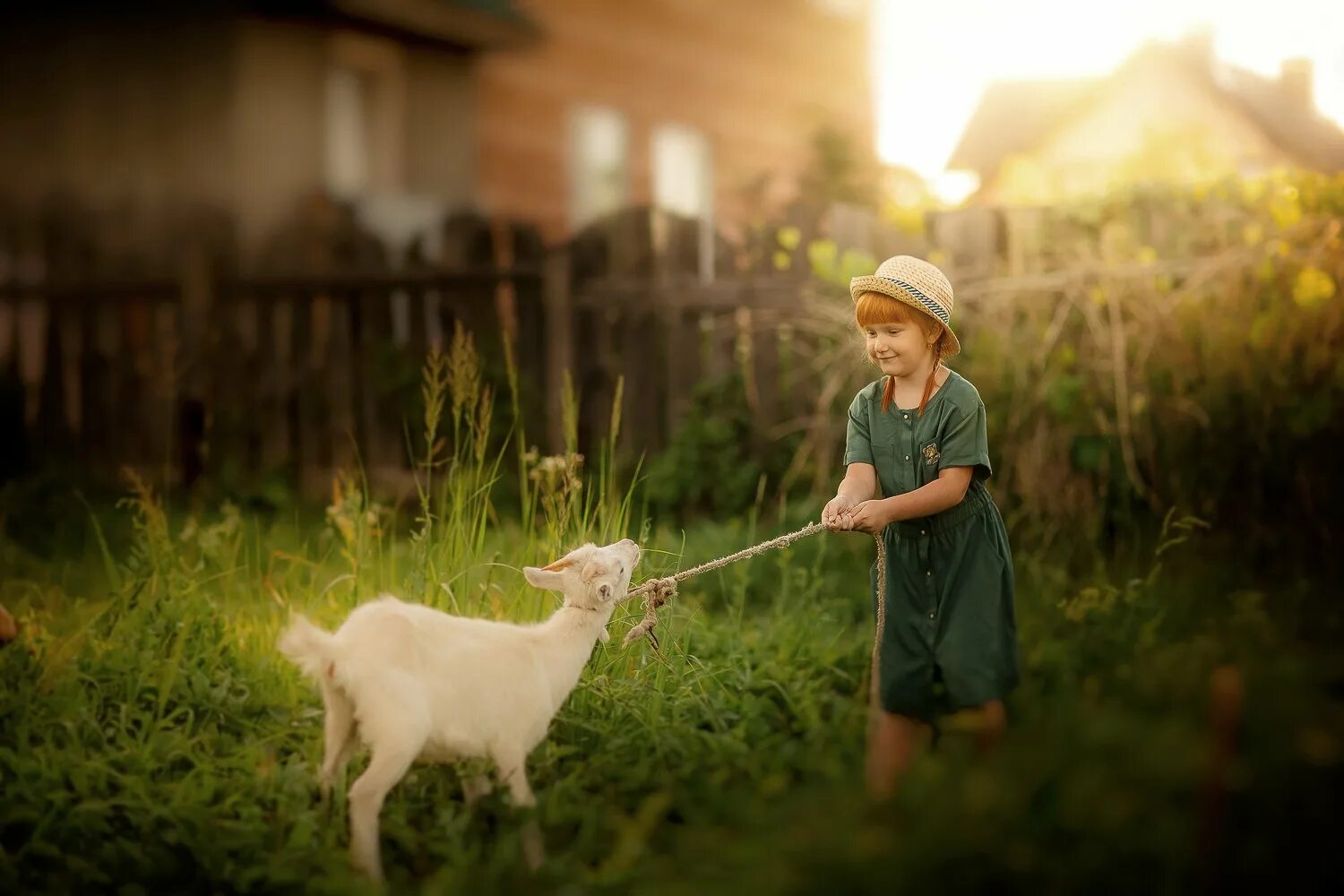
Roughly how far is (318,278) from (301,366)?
600 mm

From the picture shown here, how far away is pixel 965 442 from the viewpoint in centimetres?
338

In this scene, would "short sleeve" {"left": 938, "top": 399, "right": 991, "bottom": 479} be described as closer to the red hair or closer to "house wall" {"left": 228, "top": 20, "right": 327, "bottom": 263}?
the red hair

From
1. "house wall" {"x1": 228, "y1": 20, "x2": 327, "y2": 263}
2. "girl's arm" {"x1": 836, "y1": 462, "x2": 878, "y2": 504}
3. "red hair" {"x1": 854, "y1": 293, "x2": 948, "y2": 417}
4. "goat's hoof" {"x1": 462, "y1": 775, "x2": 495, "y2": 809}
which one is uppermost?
"house wall" {"x1": 228, "y1": 20, "x2": 327, "y2": 263}

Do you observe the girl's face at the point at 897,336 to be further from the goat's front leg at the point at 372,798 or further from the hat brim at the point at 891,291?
the goat's front leg at the point at 372,798

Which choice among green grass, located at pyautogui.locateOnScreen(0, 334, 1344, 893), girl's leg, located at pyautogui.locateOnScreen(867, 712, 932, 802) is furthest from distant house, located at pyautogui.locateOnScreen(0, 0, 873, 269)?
girl's leg, located at pyautogui.locateOnScreen(867, 712, 932, 802)

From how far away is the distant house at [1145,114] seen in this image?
20.3m

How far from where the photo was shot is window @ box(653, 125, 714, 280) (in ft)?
60.2

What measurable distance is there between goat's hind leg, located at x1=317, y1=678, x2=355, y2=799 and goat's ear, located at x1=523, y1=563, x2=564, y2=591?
0.52m

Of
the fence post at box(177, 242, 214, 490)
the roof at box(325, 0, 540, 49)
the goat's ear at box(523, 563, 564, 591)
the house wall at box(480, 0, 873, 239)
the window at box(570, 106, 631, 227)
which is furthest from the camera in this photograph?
the window at box(570, 106, 631, 227)

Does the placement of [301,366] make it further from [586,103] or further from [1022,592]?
[586,103]

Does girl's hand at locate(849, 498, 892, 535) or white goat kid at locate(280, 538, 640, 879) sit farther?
girl's hand at locate(849, 498, 892, 535)

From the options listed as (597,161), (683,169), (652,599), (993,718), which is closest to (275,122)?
(597,161)

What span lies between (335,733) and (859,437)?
161 centimetres

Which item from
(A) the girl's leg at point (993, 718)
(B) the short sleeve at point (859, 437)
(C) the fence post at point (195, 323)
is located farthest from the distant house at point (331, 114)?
(A) the girl's leg at point (993, 718)
